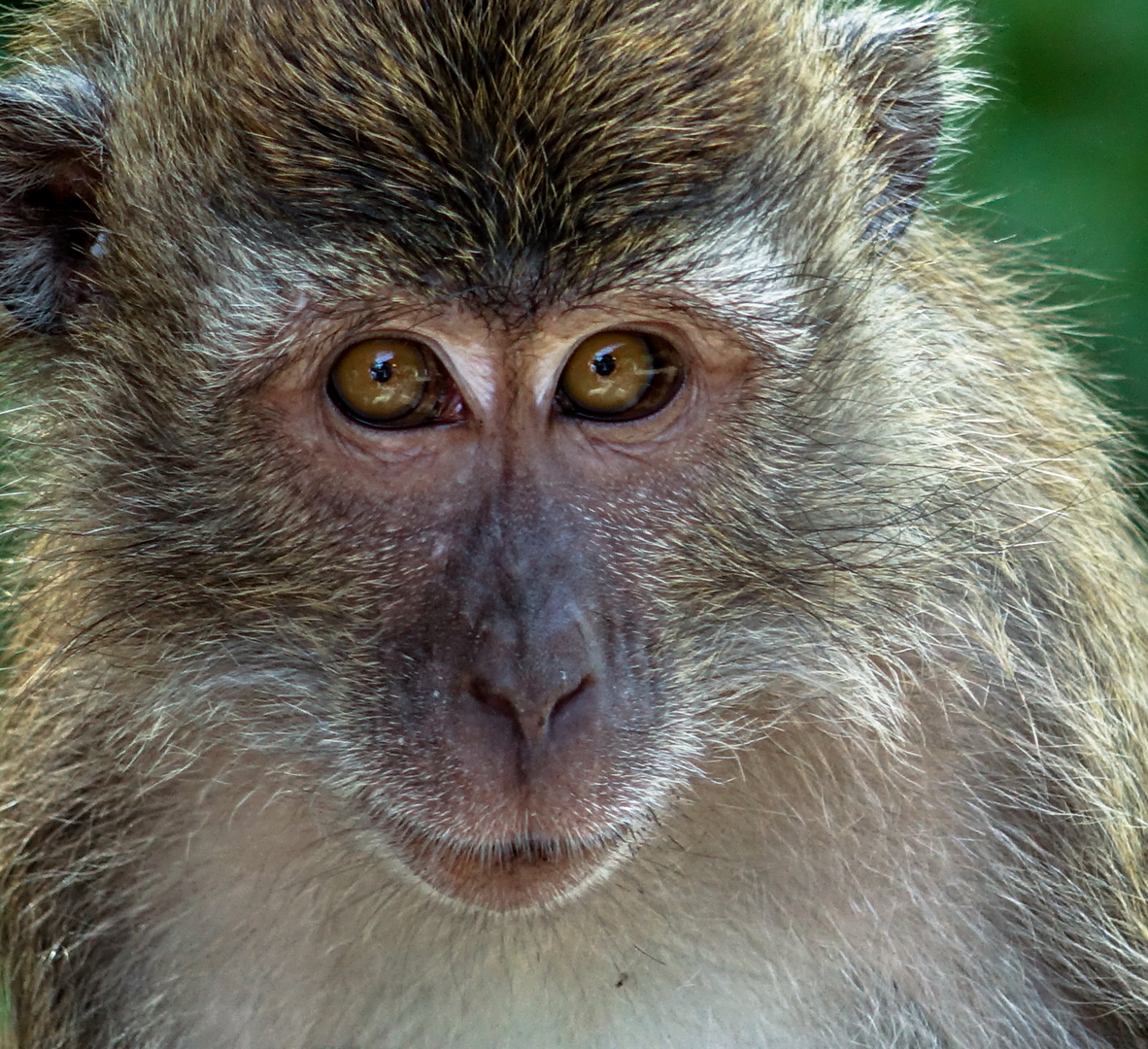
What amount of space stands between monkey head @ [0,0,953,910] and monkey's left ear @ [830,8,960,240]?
0.20 m

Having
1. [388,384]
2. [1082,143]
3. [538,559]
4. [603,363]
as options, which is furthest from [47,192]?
[1082,143]

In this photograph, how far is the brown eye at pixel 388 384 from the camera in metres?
2.76

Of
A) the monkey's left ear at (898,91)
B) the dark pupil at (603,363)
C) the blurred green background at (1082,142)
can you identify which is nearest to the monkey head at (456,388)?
the dark pupil at (603,363)

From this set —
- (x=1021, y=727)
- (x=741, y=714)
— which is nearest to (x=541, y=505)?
(x=741, y=714)

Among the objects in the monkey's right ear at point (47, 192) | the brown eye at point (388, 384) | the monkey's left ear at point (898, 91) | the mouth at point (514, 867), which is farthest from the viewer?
the monkey's left ear at point (898, 91)

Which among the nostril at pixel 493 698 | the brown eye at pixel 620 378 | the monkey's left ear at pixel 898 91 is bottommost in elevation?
the nostril at pixel 493 698

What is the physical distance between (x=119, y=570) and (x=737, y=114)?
125 cm

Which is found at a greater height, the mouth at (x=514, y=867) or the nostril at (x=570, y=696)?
the nostril at (x=570, y=696)

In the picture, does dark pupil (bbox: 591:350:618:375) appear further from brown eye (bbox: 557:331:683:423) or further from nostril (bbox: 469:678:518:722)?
nostril (bbox: 469:678:518:722)

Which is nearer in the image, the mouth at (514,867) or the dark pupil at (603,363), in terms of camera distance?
the mouth at (514,867)

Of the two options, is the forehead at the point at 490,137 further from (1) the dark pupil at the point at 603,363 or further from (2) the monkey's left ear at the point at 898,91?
(2) the monkey's left ear at the point at 898,91

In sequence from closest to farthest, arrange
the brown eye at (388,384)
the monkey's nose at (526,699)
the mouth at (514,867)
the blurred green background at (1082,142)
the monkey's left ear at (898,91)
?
the monkey's nose at (526,699), the mouth at (514,867), the brown eye at (388,384), the monkey's left ear at (898,91), the blurred green background at (1082,142)

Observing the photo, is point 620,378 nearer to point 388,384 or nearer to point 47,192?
point 388,384

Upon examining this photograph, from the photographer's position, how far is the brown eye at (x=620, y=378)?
2789 millimetres
